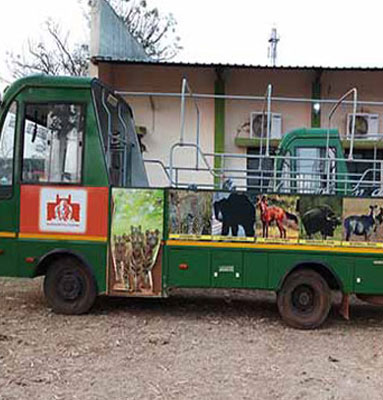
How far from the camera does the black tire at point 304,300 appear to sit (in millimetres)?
7027

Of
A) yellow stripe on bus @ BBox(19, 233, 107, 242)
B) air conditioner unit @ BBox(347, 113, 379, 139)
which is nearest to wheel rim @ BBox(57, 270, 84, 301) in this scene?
yellow stripe on bus @ BBox(19, 233, 107, 242)

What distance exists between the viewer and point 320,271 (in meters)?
7.12

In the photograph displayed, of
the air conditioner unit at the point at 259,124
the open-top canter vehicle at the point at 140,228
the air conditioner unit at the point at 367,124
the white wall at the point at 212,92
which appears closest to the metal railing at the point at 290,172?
the open-top canter vehicle at the point at 140,228

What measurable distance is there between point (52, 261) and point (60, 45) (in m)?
22.8

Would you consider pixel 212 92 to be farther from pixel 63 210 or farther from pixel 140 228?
pixel 63 210

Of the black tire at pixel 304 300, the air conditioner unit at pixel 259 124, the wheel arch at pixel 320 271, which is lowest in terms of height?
the black tire at pixel 304 300

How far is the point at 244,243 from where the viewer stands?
23.0 feet

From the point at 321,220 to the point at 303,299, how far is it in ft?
3.44

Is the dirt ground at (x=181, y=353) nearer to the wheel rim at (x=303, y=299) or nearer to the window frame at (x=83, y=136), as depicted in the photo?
the wheel rim at (x=303, y=299)

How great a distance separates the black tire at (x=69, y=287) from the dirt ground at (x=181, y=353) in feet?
0.58

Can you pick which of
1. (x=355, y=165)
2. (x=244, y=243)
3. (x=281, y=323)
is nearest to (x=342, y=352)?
(x=281, y=323)

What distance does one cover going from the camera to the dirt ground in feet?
15.8

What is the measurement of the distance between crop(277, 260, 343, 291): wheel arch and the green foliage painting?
5.66ft

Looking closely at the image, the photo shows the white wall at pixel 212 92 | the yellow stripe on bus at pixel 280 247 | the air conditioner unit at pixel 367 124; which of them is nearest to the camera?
the yellow stripe on bus at pixel 280 247
